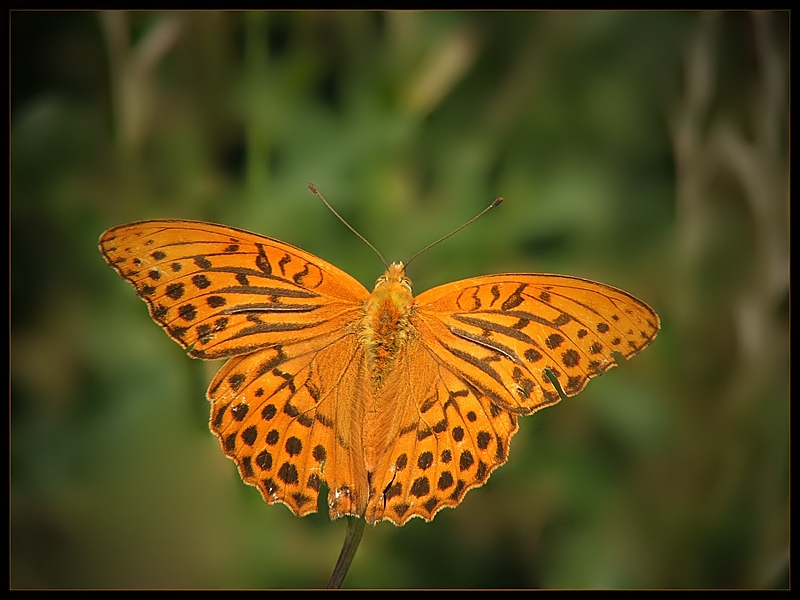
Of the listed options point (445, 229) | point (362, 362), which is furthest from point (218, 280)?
point (445, 229)

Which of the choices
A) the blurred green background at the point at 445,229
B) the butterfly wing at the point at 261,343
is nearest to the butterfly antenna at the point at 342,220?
the blurred green background at the point at 445,229

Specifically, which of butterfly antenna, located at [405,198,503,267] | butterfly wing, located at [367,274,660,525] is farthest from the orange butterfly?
butterfly antenna, located at [405,198,503,267]

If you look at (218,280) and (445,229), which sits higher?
(445,229)

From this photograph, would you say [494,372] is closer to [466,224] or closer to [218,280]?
[466,224]

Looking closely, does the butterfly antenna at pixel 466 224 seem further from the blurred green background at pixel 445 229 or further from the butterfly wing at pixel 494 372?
the butterfly wing at pixel 494 372

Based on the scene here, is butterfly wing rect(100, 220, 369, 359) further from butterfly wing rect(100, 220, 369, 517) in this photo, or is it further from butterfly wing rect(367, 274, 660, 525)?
butterfly wing rect(367, 274, 660, 525)

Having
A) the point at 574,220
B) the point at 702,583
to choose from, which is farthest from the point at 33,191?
the point at 702,583
